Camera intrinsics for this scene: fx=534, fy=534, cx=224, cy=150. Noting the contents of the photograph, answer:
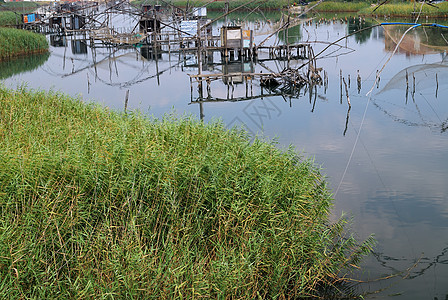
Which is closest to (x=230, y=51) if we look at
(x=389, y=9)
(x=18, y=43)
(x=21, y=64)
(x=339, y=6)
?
(x=21, y=64)

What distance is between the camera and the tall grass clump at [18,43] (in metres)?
28.5

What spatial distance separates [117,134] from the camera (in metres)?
8.15

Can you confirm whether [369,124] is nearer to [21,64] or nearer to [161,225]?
[161,225]

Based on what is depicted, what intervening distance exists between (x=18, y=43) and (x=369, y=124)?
2155cm

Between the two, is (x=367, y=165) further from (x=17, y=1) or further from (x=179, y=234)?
(x=17, y=1)

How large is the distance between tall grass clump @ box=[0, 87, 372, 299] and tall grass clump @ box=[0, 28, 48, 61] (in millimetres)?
23485

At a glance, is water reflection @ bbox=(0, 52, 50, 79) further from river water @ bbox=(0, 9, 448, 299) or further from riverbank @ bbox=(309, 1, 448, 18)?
Result: riverbank @ bbox=(309, 1, 448, 18)

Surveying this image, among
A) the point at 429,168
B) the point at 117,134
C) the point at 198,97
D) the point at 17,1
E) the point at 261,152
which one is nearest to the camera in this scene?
the point at 261,152

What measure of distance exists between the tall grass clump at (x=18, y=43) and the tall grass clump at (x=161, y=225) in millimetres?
23485

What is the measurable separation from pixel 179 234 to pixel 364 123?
10947 mm

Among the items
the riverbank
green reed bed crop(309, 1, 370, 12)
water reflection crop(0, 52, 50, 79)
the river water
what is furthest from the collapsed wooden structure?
green reed bed crop(309, 1, 370, 12)

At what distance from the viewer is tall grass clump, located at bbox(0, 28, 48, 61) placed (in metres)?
28.5

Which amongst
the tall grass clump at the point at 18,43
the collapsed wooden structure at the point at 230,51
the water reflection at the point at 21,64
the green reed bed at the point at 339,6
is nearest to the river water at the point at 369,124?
the water reflection at the point at 21,64

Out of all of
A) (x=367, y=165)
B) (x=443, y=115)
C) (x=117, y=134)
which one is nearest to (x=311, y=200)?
(x=117, y=134)
